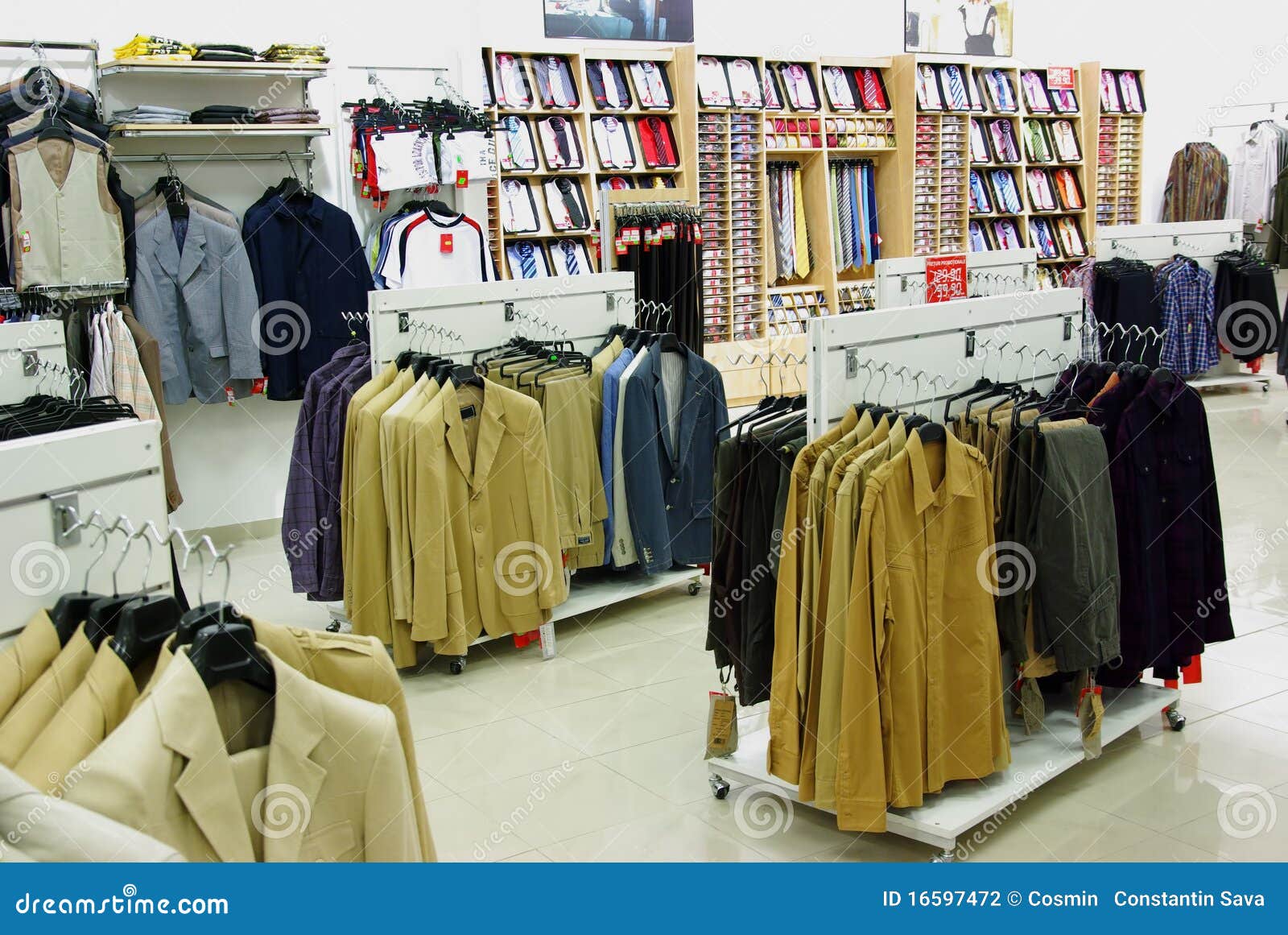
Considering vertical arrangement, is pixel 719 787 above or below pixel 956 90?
below

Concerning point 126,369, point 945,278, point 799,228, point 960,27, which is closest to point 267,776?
point 945,278

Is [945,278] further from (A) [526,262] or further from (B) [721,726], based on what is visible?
(A) [526,262]

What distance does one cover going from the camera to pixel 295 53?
655 cm

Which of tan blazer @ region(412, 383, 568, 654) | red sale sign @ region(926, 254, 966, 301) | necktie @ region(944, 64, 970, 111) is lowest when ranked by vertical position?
tan blazer @ region(412, 383, 568, 654)

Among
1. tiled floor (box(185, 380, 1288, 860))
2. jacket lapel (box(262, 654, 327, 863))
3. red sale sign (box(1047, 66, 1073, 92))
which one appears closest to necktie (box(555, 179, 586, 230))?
Result: tiled floor (box(185, 380, 1288, 860))

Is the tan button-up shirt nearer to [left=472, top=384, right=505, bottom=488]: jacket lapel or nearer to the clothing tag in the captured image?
the clothing tag

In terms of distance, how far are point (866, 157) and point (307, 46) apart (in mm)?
5416

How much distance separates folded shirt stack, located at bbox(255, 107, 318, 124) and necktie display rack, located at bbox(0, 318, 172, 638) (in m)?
4.92

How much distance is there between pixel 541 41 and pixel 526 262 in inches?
69.2

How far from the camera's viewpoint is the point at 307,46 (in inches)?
258

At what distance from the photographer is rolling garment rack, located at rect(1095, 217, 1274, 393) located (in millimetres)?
9602

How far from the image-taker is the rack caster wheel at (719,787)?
145 inches

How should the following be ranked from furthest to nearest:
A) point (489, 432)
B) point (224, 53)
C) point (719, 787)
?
point (224, 53) → point (489, 432) → point (719, 787)

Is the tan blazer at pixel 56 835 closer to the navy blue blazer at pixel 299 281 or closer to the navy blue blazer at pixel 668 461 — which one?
the navy blue blazer at pixel 668 461
